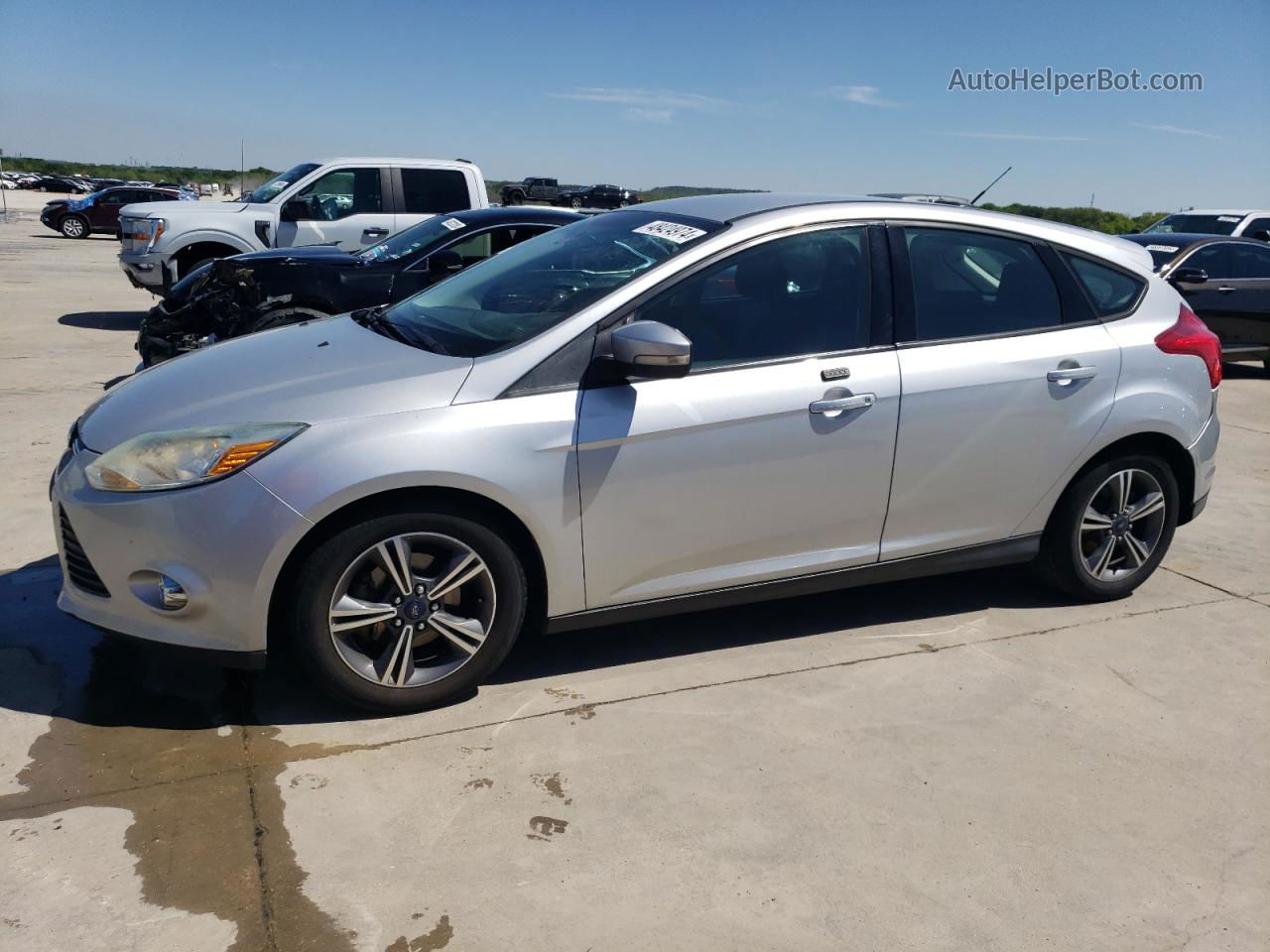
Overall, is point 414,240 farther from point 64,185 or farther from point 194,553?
point 64,185

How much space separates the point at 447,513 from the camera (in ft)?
11.5

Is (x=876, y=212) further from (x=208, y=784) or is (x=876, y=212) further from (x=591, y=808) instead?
(x=208, y=784)

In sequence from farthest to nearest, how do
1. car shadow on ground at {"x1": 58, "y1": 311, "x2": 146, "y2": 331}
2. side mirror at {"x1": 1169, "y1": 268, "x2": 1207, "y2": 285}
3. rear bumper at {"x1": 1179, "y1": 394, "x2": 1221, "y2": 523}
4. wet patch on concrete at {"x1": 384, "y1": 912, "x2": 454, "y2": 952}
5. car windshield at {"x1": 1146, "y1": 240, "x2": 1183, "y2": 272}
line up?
car shadow on ground at {"x1": 58, "y1": 311, "x2": 146, "y2": 331}
car windshield at {"x1": 1146, "y1": 240, "x2": 1183, "y2": 272}
side mirror at {"x1": 1169, "y1": 268, "x2": 1207, "y2": 285}
rear bumper at {"x1": 1179, "y1": 394, "x2": 1221, "y2": 523}
wet patch on concrete at {"x1": 384, "y1": 912, "x2": 454, "y2": 952}

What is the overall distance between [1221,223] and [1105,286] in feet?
47.7

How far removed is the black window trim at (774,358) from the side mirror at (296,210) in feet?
29.9

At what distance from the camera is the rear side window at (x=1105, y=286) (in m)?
4.66

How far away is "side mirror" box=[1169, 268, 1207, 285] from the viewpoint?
37.6ft

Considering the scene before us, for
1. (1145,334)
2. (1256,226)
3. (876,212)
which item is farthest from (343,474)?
(1256,226)

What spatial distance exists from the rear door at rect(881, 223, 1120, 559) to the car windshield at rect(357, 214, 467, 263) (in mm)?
5328

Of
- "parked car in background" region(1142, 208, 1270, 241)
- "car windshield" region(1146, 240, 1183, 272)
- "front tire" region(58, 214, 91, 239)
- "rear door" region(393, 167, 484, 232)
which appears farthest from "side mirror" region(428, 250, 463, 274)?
"front tire" region(58, 214, 91, 239)

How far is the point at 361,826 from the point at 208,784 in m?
0.53

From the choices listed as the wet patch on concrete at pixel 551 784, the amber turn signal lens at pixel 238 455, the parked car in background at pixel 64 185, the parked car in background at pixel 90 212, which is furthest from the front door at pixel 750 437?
the parked car in background at pixel 64 185

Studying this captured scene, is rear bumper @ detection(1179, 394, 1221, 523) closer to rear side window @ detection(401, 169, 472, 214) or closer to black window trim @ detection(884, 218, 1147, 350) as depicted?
black window trim @ detection(884, 218, 1147, 350)

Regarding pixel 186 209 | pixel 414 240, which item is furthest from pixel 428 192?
pixel 414 240
